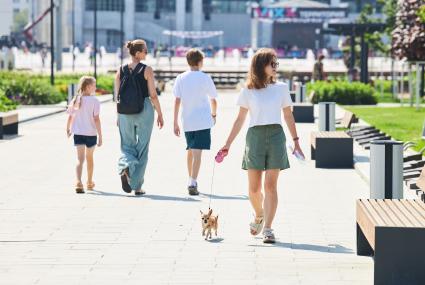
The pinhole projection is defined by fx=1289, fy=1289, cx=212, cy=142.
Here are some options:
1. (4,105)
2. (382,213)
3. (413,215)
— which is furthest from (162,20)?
(413,215)

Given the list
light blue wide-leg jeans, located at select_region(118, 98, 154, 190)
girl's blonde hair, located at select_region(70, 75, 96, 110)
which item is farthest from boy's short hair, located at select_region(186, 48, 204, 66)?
girl's blonde hair, located at select_region(70, 75, 96, 110)

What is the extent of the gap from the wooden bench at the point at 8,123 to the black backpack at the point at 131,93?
1075 cm

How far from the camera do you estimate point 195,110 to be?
15461 mm

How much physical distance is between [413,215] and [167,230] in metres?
3.36

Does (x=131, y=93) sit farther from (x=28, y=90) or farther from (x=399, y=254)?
(x=28, y=90)

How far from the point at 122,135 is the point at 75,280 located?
5925 mm

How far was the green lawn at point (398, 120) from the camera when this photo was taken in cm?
2588

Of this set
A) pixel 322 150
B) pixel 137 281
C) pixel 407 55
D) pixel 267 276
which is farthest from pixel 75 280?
pixel 407 55

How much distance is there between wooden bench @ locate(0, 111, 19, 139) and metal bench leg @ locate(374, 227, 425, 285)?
17567mm

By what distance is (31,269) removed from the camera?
10109 millimetres

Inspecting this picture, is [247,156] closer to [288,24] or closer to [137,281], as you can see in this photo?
[137,281]

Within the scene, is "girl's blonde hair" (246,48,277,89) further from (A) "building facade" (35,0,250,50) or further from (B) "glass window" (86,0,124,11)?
(B) "glass window" (86,0,124,11)

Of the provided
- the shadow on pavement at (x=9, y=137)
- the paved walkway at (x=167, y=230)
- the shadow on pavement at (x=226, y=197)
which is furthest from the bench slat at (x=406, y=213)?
the shadow on pavement at (x=9, y=137)

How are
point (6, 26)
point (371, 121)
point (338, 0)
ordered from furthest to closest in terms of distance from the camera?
point (338, 0)
point (371, 121)
point (6, 26)
